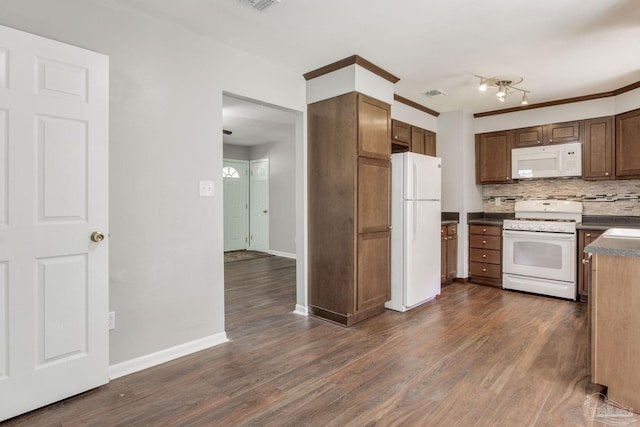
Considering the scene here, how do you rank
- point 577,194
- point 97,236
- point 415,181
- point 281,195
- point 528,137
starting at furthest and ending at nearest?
point 281,195
point 528,137
point 577,194
point 415,181
point 97,236

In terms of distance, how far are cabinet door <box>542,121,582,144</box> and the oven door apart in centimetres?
128

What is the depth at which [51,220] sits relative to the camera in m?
1.93

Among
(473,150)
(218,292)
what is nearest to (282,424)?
(218,292)

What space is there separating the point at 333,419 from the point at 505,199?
4412 millimetres

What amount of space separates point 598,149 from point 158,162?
15.8ft

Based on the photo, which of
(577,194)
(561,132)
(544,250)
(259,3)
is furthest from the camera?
(577,194)

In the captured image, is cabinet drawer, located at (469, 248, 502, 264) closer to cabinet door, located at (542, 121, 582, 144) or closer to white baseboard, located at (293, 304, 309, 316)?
cabinet door, located at (542, 121, 582, 144)

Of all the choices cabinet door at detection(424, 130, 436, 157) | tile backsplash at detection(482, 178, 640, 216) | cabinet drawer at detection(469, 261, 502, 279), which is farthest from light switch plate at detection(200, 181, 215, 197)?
tile backsplash at detection(482, 178, 640, 216)

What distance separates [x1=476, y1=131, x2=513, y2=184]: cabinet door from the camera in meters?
4.84

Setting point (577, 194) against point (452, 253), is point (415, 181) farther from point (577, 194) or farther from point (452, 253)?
point (577, 194)

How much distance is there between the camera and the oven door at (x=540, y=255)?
13.1 ft

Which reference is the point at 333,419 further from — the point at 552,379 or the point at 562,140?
the point at 562,140

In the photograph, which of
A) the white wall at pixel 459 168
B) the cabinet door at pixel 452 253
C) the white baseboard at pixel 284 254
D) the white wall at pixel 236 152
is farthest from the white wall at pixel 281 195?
the cabinet door at pixel 452 253

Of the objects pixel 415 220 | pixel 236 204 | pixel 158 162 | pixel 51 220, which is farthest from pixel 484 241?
pixel 236 204
